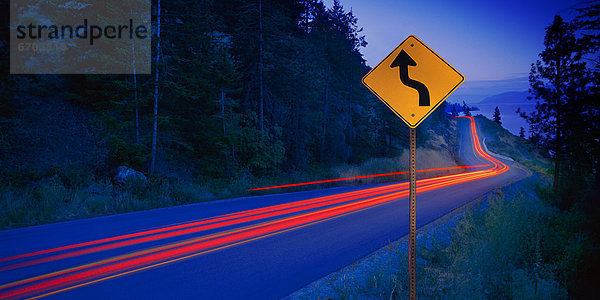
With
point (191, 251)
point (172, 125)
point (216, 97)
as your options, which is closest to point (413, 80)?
point (191, 251)

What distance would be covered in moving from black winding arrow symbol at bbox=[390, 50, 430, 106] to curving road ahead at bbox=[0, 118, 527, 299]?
353 cm

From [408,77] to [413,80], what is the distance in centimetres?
8

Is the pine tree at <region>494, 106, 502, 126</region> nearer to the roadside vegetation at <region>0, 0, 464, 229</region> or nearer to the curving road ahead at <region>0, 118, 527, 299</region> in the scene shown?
the roadside vegetation at <region>0, 0, 464, 229</region>

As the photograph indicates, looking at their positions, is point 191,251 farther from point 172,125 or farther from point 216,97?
point 216,97

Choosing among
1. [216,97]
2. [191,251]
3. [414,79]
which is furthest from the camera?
[216,97]

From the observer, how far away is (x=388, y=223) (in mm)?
9906

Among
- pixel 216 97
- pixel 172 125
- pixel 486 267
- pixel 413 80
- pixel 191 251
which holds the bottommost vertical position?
pixel 191 251

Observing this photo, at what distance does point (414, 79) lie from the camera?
403 centimetres

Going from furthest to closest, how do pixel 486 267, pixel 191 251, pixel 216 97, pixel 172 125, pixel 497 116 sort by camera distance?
pixel 497 116, pixel 216 97, pixel 172 125, pixel 191 251, pixel 486 267

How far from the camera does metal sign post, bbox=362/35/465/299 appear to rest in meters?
3.96

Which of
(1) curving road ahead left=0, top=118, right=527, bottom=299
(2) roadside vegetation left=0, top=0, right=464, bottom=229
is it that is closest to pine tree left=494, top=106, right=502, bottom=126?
(2) roadside vegetation left=0, top=0, right=464, bottom=229

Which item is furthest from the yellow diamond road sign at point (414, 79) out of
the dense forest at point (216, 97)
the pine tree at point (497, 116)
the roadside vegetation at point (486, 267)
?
the pine tree at point (497, 116)

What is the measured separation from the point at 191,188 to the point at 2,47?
499 inches

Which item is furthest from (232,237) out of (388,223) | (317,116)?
(317,116)
